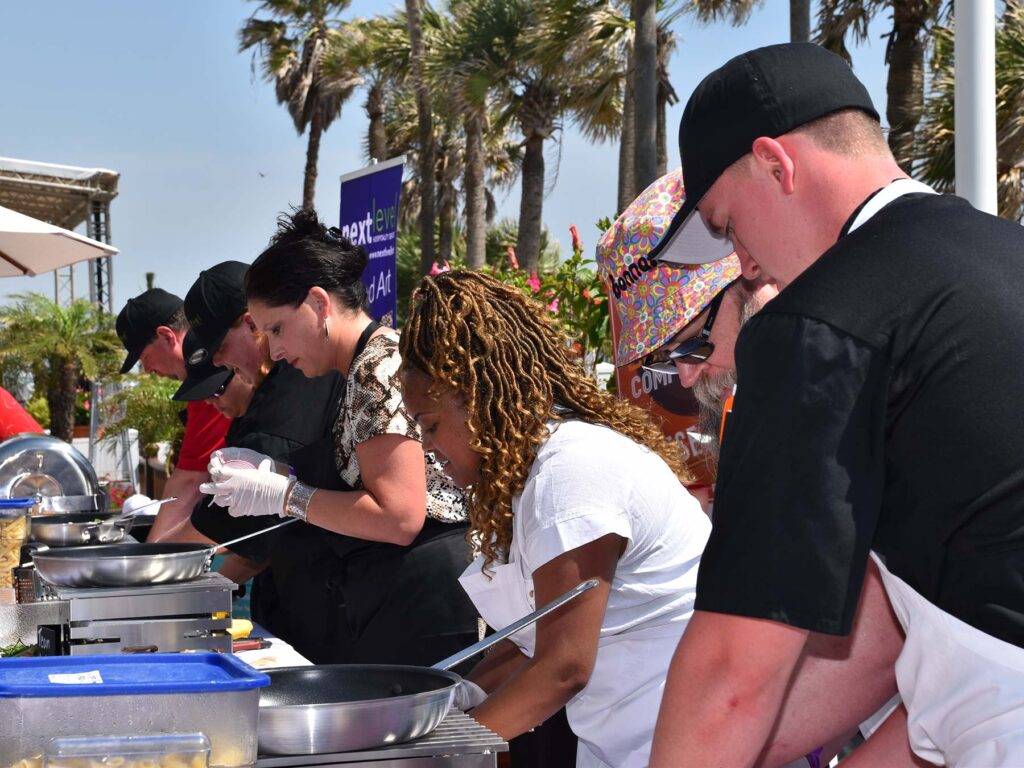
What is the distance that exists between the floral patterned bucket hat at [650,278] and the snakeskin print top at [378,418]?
0.54 metres

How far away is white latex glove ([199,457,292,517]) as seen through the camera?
10.4 feet

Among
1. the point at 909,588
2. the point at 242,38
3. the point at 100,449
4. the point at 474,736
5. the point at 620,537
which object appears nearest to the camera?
the point at 909,588

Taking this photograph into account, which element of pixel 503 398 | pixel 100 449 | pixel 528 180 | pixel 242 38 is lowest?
pixel 100 449

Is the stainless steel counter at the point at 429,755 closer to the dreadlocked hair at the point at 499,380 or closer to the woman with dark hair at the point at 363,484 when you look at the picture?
the dreadlocked hair at the point at 499,380

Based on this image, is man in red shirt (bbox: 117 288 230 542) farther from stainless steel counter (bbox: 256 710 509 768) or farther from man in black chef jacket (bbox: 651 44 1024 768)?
man in black chef jacket (bbox: 651 44 1024 768)

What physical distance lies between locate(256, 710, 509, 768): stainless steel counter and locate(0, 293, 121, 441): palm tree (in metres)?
16.9

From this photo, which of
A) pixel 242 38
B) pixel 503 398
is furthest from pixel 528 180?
pixel 503 398

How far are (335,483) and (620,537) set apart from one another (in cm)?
138

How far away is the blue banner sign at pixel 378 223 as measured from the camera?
20.7 ft

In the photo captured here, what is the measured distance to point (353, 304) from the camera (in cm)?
327

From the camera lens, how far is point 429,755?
146 centimetres

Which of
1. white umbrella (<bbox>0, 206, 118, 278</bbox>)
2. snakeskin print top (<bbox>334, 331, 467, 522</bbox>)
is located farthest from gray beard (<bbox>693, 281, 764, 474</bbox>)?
white umbrella (<bbox>0, 206, 118, 278</bbox>)

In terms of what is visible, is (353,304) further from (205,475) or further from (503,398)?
(205,475)

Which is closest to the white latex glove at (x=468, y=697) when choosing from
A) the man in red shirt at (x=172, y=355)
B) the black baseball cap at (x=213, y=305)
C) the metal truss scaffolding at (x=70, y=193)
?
the black baseball cap at (x=213, y=305)
